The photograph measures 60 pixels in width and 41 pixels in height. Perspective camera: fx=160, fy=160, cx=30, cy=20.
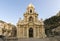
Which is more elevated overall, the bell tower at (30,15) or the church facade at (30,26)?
the bell tower at (30,15)

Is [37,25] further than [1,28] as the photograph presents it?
No

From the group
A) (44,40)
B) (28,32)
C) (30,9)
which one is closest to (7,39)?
(44,40)

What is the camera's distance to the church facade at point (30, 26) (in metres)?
42.6

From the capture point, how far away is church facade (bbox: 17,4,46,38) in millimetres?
42625

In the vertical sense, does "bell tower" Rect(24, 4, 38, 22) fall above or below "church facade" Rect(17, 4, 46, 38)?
above

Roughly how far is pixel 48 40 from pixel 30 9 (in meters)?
32.1

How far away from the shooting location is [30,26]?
43375 mm

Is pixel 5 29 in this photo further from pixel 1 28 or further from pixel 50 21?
pixel 50 21

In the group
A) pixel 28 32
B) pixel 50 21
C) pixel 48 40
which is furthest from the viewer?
pixel 50 21

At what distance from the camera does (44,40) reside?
47.6 ft

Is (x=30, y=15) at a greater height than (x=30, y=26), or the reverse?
(x=30, y=15)

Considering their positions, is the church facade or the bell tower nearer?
the church facade

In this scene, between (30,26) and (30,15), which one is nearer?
(30,26)

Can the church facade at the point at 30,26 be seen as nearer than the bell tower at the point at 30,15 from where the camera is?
Yes
